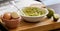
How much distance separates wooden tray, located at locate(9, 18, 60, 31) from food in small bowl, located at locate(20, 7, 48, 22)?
4 centimetres

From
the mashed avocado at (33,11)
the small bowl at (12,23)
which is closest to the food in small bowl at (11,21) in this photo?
the small bowl at (12,23)

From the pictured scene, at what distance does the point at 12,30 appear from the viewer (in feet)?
Answer: 3.63

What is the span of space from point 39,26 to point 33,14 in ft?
0.34

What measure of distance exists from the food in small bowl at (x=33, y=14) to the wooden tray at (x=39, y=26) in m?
0.04

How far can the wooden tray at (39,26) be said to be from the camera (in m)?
1.14

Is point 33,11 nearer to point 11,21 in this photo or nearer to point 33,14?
point 33,14

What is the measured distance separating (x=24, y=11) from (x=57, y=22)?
266mm

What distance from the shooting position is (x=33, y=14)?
3.97ft

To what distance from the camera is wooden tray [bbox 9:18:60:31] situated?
1.14 metres

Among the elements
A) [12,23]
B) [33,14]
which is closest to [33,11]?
[33,14]

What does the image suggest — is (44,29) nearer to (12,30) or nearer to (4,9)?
(12,30)

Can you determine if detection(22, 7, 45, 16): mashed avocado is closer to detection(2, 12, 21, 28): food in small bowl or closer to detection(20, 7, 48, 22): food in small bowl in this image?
detection(20, 7, 48, 22): food in small bowl

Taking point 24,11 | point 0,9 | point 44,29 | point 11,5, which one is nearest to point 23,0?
point 11,5

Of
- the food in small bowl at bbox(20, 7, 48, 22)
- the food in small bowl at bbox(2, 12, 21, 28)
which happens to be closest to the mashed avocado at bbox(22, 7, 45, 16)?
the food in small bowl at bbox(20, 7, 48, 22)
